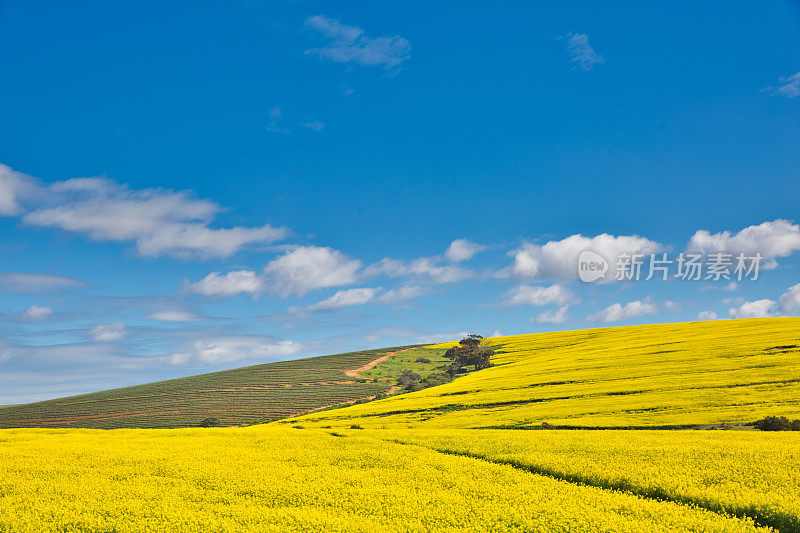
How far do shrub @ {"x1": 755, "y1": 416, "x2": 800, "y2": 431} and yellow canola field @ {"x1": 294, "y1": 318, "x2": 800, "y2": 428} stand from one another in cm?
148

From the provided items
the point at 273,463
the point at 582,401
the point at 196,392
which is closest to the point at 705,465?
the point at 273,463

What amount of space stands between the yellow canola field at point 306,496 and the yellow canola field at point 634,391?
21.2 m

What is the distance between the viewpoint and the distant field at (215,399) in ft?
309

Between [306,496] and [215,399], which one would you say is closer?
[306,496]

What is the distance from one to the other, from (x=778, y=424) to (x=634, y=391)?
17144 millimetres

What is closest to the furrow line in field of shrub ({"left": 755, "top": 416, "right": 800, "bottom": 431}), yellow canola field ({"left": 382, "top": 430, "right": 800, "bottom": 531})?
yellow canola field ({"left": 382, "top": 430, "right": 800, "bottom": 531})

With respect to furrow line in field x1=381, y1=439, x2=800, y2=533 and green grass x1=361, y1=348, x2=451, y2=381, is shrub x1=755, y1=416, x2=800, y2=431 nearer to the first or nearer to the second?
furrow line in field x1=381, y1=439, x2=800, y2=533

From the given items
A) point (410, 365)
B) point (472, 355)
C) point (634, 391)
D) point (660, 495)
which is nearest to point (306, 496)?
point (660, 495)

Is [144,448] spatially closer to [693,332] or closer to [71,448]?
[71,448]

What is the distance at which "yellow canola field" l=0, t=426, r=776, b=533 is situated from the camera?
1612cm

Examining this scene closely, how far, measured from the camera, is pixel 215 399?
367 ft

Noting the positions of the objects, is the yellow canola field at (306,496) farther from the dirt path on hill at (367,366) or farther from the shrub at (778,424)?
the dirt path on hill at (367,366)

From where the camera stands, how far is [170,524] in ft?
54.7

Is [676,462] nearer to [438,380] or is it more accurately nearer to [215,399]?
[438,380]
